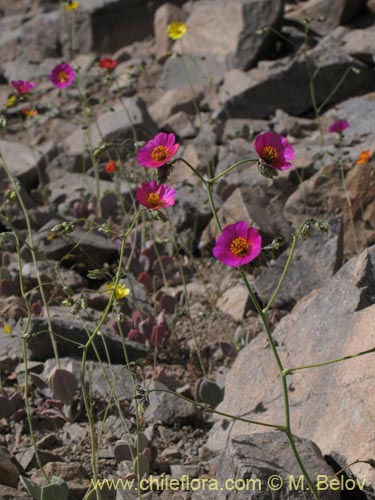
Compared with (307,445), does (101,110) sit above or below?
A: below

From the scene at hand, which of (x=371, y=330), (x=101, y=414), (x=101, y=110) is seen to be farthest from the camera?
(x=101, y=110)

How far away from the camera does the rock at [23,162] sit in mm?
6078

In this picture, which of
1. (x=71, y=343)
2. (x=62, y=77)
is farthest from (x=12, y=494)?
(x=62, y=77)

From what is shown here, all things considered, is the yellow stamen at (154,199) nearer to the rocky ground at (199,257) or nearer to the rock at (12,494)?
the rocky ground at (199,257)

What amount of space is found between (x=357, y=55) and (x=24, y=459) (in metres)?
4.40

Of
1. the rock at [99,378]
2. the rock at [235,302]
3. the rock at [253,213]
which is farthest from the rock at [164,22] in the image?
the rock at [99,378]

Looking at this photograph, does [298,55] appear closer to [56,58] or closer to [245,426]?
[56,58]

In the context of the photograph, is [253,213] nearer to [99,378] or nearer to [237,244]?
[99,378]

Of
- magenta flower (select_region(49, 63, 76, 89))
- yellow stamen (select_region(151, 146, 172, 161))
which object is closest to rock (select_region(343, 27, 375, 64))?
magenta flower (select_region(49, 63, 76, 89))

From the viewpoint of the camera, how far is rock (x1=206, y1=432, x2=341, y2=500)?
251 centimetres

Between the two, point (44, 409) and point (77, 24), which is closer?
point (44, 409)

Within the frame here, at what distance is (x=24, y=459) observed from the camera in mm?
3240

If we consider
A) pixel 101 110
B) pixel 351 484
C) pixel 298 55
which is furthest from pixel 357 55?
pixel 351 484

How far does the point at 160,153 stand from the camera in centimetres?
264
